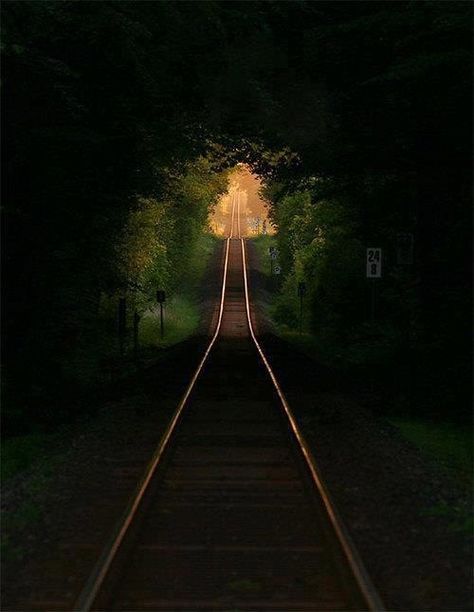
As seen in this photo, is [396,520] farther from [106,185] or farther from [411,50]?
[106,185]

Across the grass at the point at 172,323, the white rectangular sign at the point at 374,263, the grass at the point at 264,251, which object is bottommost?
the grass at the point at 172,323

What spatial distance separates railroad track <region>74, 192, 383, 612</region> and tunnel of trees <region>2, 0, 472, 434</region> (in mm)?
4184

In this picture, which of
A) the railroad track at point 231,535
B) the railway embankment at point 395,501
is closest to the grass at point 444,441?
the railway embankment at point 395,501

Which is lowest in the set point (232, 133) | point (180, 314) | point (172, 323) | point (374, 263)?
point (172, 323)

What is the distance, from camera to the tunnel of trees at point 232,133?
1631 cm

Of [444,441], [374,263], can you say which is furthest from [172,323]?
[444,441]

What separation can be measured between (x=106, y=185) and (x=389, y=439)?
37.0 ft

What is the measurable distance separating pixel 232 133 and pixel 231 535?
703 inches

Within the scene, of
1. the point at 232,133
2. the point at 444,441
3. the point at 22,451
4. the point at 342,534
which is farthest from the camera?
the point at 232,133

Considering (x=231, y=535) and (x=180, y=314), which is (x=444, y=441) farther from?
(x=180, y=314)

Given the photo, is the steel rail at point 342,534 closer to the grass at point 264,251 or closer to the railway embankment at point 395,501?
the railway embankment at point 395,501

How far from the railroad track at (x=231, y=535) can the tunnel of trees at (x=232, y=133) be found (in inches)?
165

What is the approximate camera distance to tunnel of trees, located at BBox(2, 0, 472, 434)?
53.5 ft

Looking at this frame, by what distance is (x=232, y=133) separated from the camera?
997 inches
